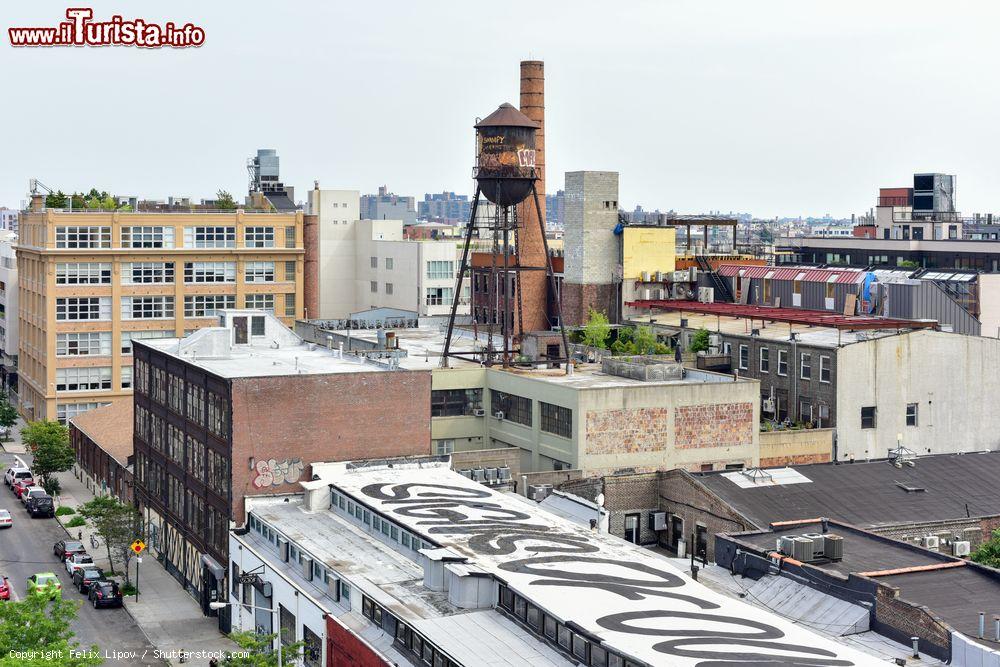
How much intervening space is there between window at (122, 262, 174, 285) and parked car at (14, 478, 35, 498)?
25872mm

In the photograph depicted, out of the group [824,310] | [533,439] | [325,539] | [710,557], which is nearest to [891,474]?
[710,557]

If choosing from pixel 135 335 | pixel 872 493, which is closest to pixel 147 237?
pixel 135 335

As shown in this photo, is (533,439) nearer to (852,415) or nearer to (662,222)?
(852,415)

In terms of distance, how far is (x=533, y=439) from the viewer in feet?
248

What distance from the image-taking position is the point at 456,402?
81250 millimetres

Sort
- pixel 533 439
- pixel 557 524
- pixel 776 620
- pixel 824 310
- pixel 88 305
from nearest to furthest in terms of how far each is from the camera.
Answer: pixel 776 620, pixel 557 524, pixel 533 439, pixel 824 310, pixel 88 305

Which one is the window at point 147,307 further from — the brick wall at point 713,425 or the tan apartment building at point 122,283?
the brick wall at point 713,425

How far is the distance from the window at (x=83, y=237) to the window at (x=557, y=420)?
5502 cm

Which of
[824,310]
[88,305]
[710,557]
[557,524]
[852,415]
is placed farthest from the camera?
[88,305]

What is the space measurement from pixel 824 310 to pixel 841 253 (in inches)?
1624

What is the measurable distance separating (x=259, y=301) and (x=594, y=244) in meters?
32.1

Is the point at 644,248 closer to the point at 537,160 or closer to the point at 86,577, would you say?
the point at 537,160

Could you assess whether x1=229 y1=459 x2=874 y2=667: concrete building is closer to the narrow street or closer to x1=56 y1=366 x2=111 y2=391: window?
the narrow street

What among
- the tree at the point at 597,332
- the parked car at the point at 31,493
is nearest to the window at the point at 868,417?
the tree at the point at 597,332
